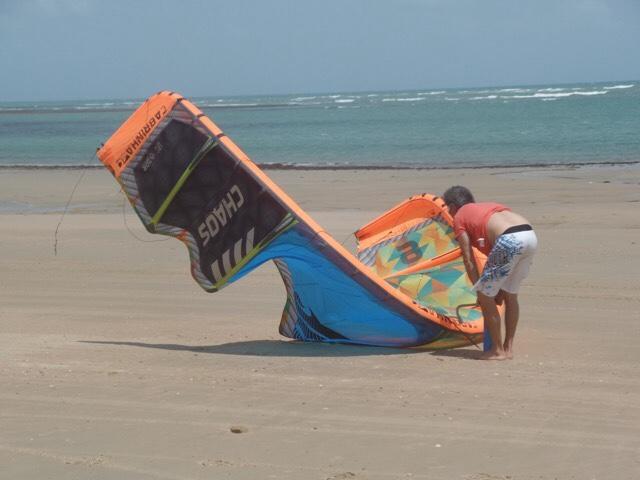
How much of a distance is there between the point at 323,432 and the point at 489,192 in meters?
14.9

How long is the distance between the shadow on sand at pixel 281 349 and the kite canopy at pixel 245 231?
0.22ft

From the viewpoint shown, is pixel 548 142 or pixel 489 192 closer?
pixel 489 192

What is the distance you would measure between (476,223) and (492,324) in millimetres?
682

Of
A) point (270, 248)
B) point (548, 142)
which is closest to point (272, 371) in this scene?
point (270, 248)

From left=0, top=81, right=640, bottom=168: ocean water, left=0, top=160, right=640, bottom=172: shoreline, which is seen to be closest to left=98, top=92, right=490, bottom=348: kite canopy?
left=0, top=160, right=640, bottom=172: shoreline

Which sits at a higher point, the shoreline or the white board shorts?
the white board shorts

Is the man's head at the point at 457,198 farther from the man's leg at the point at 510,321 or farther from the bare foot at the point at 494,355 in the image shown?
the bare foot at the point at 494,355

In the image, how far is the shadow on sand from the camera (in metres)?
7.34

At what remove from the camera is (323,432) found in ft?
17.9

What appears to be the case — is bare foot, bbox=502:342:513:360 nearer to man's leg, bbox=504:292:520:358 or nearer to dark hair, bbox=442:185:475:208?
man's leg, bbox=504:292:520:358

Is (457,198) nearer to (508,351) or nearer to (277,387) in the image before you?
→ (508,351)

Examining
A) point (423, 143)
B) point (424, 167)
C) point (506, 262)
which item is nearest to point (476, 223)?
point (506, 262)

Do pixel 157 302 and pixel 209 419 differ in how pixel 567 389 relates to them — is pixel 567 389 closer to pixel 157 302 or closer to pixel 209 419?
pixel 209 419

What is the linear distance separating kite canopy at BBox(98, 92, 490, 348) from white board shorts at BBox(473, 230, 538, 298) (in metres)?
0.55
